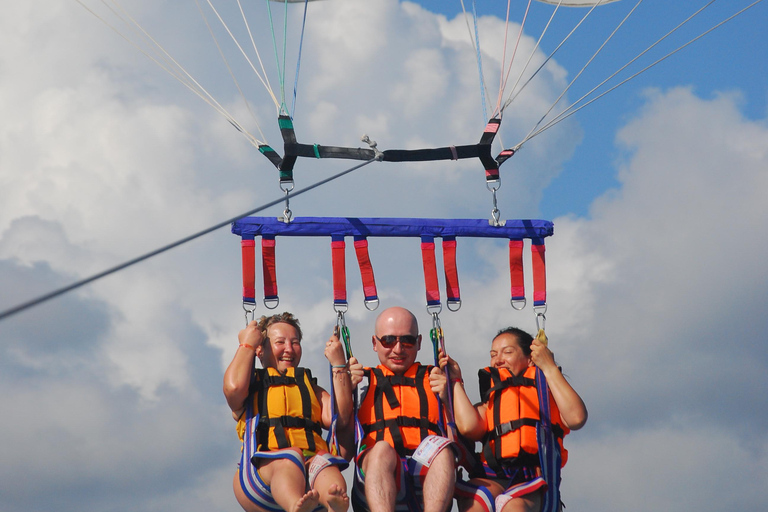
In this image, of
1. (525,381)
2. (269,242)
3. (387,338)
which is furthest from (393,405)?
(269,242)

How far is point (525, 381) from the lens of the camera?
7.69 metres

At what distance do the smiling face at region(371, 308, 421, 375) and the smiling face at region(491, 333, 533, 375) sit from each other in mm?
673

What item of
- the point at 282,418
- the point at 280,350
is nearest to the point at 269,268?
the point at 280,350

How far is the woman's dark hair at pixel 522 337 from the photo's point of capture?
313 inches

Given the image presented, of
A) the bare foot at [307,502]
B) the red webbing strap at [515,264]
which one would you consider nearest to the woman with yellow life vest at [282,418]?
the bare foot at [307,502]

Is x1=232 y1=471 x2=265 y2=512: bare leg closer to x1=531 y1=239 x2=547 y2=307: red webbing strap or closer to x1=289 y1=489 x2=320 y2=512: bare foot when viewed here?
x1=289 y1=489 x2=320 y2=512: bare foot

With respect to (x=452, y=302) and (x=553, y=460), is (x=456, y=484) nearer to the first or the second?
(x=553, y=460)

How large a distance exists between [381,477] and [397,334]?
124 centimetres

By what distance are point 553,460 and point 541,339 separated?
0.90 m

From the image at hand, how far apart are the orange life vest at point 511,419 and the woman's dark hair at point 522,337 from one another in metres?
0.20

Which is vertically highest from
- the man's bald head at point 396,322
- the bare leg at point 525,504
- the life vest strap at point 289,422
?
the man's bald head at point 396,322

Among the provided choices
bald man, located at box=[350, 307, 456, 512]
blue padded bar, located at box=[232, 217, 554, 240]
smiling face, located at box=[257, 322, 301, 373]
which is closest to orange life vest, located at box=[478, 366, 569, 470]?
bald man, located at box=[350, 307, 456, 512]

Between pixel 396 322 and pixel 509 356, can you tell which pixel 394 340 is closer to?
pixel 396 322

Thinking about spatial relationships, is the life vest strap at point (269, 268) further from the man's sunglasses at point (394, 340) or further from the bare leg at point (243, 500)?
the bare leg at point (243, 500)
